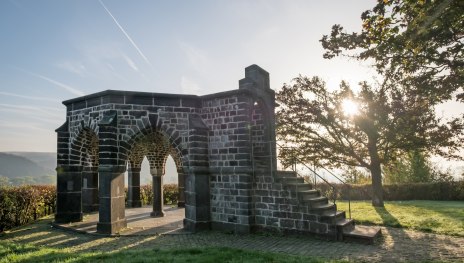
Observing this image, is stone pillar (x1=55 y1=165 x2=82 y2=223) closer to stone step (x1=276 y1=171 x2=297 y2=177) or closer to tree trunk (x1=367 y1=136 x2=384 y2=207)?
stone step (x1=276 y1=171 x2=297 y2=177)

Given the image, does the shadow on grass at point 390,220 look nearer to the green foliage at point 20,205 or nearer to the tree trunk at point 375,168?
the tree trunk at point 375,168

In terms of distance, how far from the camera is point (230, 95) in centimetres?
1100

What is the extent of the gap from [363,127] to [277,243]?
1034 centimetres

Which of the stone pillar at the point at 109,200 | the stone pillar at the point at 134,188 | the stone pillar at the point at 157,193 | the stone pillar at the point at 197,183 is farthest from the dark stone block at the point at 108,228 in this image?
the stone pillar at the point at 134,188

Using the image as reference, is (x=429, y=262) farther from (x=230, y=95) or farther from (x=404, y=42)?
(x=230, y=95)

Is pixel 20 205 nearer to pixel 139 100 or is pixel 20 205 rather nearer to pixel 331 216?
pixel 139 100

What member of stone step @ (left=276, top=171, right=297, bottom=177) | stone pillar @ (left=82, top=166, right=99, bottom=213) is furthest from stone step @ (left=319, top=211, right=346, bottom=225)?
stone pillar @ (left=82, top=166, right=99, bottom=213)

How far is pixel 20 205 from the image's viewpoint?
1260cm

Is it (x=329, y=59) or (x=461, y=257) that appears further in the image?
(x=329, y=59)

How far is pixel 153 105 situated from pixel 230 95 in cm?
280

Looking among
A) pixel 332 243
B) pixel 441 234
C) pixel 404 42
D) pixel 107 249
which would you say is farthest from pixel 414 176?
pixel 107 249

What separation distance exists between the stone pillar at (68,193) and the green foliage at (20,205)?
63.5 inches

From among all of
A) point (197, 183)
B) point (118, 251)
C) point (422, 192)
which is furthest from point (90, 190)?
point (422, 192)

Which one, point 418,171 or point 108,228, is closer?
point 108,228
